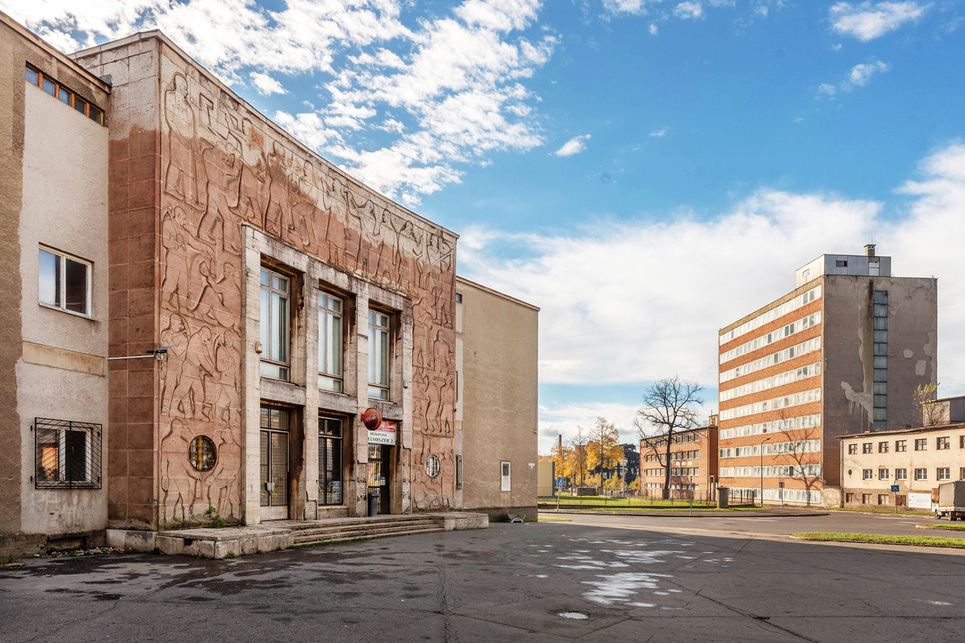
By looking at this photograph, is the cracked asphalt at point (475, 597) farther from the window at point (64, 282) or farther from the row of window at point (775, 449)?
the row of window at point (775, 449)

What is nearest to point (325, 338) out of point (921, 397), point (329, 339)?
point (329, 339)

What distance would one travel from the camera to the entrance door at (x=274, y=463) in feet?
70.0

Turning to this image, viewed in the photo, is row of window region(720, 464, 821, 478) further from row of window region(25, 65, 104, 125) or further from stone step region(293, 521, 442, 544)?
row of window region(25, 65, 104, 125)

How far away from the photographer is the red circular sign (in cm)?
2541

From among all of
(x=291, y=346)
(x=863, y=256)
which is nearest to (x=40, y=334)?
(x=291, y=346)

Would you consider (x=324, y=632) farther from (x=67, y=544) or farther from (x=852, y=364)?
(x=852, y=364)

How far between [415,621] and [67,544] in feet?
33.8

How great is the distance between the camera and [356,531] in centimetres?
2142

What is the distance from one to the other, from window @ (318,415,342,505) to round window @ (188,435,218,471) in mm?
5960

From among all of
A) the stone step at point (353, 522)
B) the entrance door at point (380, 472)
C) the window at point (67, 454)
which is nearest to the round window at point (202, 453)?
the window at point (67, 454)

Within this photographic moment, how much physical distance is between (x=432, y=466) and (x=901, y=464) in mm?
53556

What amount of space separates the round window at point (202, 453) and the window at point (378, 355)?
30.3ft

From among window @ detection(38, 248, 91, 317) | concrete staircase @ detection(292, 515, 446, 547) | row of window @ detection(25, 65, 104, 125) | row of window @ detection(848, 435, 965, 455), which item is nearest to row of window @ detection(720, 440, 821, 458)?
row of window @ detection(848, 435, 965, 455)

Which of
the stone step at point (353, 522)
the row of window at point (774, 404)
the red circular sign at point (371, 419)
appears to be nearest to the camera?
the stone step at point (353, 522)
